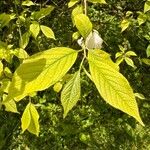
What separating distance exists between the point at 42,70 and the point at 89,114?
3.34 meters

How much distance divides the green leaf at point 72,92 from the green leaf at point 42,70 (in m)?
0.04

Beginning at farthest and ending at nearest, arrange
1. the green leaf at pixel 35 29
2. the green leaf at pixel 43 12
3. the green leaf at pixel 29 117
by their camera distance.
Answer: the green leaf at pixel 35 29 → the green leaf at pixel 43 12 → the green leaf at pixel 29 117

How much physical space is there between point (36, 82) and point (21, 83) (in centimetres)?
3

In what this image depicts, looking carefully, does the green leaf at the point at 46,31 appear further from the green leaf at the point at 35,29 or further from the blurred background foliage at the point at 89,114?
the blurred background foliage at the point at 89,114

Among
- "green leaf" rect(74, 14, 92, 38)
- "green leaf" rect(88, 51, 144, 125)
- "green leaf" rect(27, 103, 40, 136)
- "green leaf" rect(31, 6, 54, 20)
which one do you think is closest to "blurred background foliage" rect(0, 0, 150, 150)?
"green leaf" rect(31, 6, 54, 20)

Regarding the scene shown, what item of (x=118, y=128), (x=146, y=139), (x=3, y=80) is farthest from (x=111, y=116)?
(x=3, y=80)

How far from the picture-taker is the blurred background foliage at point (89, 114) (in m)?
3.62

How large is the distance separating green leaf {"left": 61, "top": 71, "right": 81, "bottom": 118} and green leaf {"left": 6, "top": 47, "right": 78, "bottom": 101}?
0.14 feet

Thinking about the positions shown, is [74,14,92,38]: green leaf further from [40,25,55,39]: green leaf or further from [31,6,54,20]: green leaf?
[40,25,55,39]: green leaf

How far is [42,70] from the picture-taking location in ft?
1.81

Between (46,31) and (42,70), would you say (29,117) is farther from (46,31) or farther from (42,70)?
(46,31)

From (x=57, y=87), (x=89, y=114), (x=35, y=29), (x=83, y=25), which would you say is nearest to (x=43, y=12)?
(x=35, y=29)

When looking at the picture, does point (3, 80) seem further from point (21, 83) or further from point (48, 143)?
point (48, 143)

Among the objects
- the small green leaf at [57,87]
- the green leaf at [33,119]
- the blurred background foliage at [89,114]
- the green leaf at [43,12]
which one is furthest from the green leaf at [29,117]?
the blurred background foliage at [89,114]
